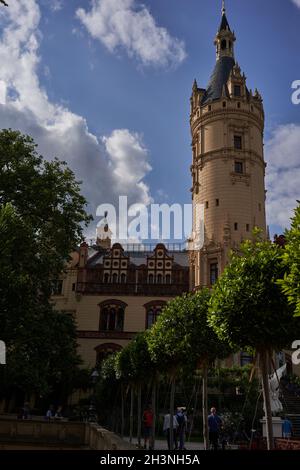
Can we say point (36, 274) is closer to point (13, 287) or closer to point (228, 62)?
point (13, 287)

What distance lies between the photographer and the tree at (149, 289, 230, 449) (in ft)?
53.0

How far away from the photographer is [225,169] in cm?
5138

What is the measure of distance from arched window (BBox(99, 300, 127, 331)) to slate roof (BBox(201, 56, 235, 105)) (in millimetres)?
26353

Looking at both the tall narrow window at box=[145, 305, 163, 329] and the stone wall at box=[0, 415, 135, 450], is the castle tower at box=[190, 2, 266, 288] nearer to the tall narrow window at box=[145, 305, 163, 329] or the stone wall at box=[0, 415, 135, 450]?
the tall narrow window at box=[145, 305, 163, 329]

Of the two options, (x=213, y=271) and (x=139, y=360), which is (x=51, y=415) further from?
(x=213, y=271)

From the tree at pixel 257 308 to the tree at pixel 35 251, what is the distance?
482 inches

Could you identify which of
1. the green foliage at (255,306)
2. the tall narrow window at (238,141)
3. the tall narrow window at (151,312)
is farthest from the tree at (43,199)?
the tall narrow window at (238,141)

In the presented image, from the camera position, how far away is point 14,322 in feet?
74.2

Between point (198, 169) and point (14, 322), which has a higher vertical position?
point (198, 169)

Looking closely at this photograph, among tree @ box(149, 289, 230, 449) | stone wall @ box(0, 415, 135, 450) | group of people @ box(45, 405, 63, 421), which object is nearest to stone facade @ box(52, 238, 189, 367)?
group of people @ box(45, 405, 63, 421)
